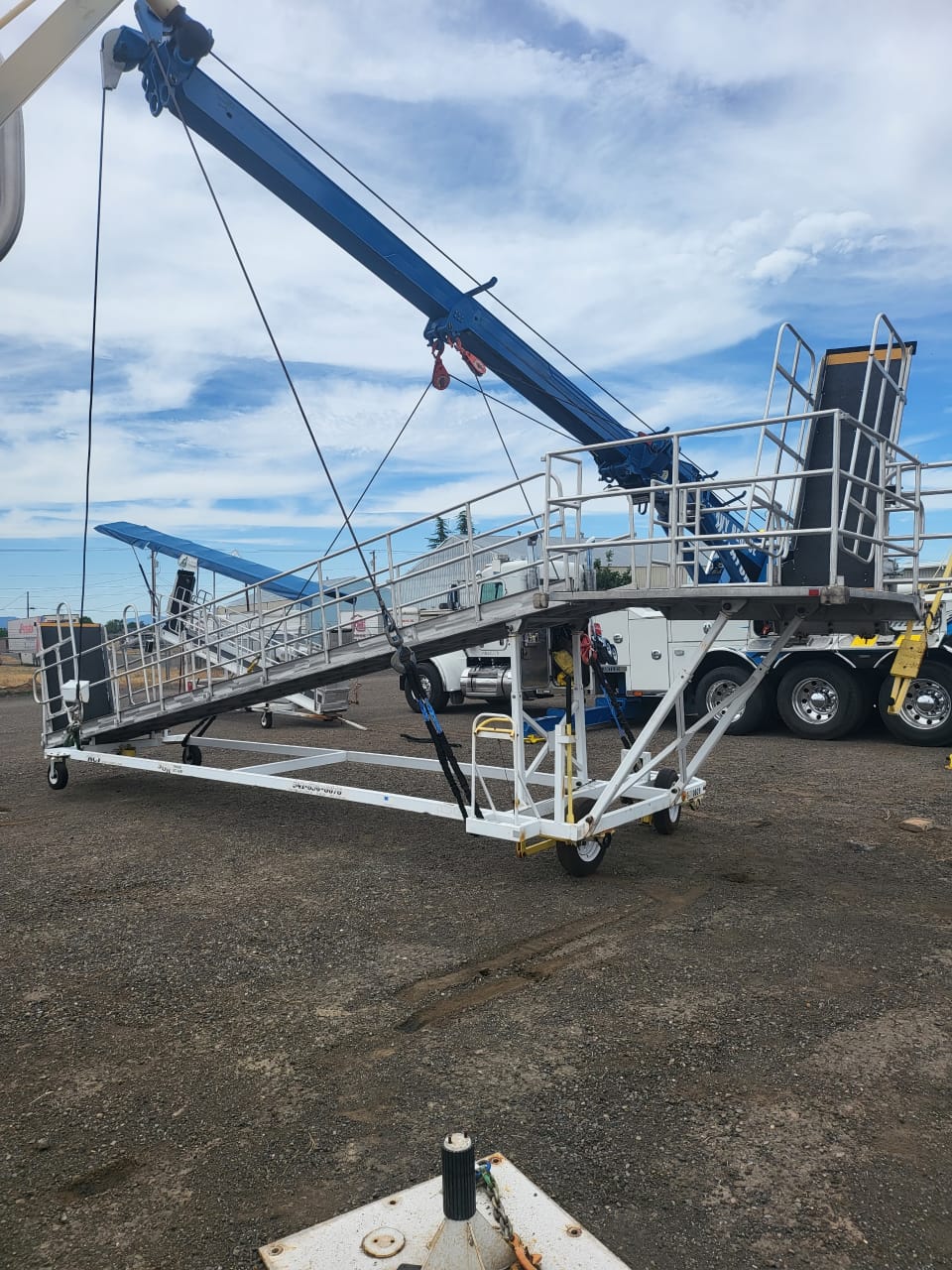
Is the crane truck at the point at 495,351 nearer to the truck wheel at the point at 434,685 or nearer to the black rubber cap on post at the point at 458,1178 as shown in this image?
the truck wheel at the point at 434,685

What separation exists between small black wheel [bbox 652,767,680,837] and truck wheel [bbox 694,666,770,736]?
18.2 ft

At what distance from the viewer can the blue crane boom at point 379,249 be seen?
29.6ft

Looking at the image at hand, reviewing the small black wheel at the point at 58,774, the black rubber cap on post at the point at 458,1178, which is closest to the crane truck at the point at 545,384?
the black rubber cap on post at the point at 458,1178

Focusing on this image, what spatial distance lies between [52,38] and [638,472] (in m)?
12.0

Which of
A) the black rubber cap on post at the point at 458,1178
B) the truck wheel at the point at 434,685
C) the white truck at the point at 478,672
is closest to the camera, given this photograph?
the black rubber cap on post at the point at 458,1178

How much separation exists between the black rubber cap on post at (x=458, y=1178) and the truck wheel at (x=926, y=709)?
11.1m

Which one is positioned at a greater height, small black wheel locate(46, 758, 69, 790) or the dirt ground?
small black wheel locate(46, 758, 69, 790)

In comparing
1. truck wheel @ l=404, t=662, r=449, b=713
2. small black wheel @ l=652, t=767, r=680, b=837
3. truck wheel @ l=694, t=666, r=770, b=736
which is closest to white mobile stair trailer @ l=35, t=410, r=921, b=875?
small black wheel @ l=652, t=767, r=680, b=837

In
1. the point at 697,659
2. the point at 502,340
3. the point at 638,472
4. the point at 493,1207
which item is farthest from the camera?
the point at 638,472

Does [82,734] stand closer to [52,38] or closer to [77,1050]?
[77,1050]

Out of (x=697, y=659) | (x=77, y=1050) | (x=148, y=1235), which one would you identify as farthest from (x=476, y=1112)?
(x=697, y=659)

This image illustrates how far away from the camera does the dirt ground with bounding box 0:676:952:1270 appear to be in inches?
116

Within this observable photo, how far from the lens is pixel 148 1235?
2861 mm

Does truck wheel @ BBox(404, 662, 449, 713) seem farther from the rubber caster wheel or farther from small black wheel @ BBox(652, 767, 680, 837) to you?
small black wheel @ BBox(652, 767, 680, 837)
